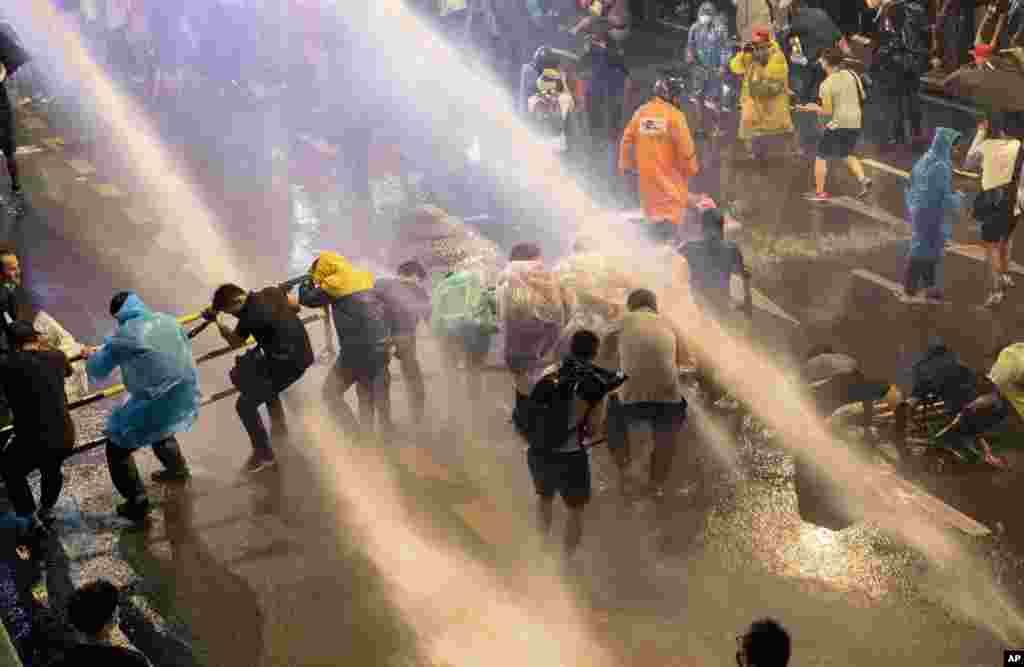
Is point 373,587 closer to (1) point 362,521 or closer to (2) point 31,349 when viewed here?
(1) point 362,521

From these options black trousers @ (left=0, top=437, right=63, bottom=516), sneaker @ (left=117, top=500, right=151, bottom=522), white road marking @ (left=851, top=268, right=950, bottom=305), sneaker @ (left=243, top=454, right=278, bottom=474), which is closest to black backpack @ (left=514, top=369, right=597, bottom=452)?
sneaker @ (left=243, top=454, right=278, bottom=474)

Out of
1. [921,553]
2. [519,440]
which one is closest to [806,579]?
[921,553]

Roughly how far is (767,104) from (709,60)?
216cm

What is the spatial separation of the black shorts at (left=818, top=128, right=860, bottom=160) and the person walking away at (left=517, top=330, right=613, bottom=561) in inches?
315

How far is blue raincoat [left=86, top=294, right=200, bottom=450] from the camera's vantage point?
27.9 feet

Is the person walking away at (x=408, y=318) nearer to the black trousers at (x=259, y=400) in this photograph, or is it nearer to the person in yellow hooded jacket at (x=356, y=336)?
the person in yellow hooded jacket at (x=356, y=336)

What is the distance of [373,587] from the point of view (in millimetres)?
8289

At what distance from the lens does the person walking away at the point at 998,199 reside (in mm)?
11977

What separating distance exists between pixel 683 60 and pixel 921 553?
14652 mm

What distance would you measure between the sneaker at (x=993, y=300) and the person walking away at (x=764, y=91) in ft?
15.8

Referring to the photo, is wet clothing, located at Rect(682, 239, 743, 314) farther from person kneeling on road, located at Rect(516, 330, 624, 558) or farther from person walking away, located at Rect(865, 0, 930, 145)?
person walking away, located at Rect(865, 0, 930, 145)

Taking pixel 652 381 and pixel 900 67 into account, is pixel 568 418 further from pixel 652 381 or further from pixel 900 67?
pixel 900 67

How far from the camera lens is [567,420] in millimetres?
7852

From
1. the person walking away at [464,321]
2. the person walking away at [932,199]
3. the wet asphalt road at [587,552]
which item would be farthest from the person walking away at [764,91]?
the person walking away at [464,321]
